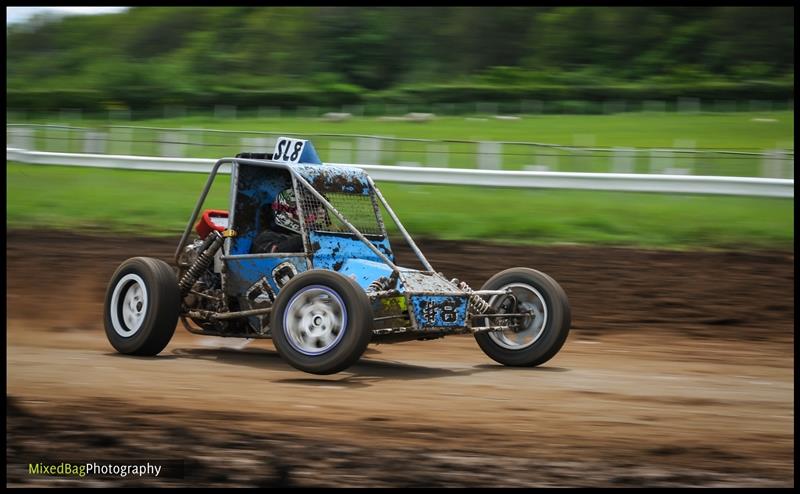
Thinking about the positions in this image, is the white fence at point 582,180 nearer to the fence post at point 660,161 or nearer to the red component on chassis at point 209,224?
the fence post at point 660,161

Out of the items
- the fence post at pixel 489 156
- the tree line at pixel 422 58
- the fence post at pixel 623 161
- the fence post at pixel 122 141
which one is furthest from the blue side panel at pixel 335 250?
the tree line at pixel 422 58

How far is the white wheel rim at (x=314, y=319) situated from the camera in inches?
340

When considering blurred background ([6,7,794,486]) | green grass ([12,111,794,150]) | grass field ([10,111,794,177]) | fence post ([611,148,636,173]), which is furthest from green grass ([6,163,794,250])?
green grass ([12,111,794,150])

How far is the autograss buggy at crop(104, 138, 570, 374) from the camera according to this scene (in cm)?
874

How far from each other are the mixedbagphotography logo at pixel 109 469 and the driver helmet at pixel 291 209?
4.07 metres

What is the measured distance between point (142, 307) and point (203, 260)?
0.67 m

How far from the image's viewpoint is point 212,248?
10.1 m

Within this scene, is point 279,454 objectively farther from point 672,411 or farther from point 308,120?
point 308,120

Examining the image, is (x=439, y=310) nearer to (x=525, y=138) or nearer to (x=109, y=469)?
(x=109, y=469)

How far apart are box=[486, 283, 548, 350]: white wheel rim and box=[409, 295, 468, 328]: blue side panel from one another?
1.87 ft

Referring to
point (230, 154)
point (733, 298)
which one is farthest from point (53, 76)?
point (733, 298)

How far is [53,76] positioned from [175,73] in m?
5.97

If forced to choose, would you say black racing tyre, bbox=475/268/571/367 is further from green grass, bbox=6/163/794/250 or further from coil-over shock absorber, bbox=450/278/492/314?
green grass, bbox=6/163/794/250

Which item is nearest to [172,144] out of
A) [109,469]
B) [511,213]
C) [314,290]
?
[511,213]
